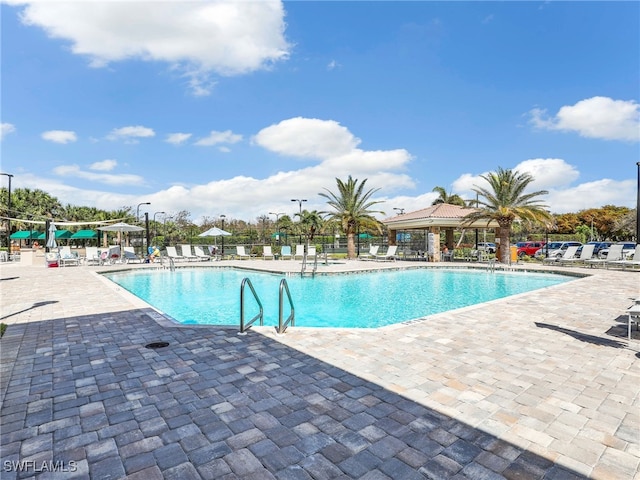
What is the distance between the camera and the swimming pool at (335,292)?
906 cm

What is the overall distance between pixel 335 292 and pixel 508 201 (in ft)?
41.3

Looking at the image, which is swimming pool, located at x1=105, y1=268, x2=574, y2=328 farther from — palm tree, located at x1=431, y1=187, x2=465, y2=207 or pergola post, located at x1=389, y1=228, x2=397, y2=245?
palm tree, located at x1=431, y1=187, x2=465, y2=207

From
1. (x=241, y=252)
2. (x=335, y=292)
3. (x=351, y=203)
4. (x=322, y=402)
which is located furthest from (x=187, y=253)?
(x=322, y=402)

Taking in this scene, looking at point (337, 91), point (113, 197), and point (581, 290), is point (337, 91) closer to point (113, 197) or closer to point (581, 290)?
point (581, 290)

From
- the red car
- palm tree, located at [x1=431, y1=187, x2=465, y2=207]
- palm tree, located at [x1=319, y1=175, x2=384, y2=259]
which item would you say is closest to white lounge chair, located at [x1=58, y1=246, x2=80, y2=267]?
palm tree, located at [x1=319, y1=175, x2=384, y2=259]

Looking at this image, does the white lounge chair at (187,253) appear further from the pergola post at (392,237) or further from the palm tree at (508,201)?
the palm tree at (508,201)

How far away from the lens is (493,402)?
315cm

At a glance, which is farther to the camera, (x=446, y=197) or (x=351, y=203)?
(x=446, y=197)

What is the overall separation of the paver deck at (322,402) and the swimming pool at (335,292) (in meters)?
3.30

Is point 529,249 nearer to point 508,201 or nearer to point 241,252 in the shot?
point 508,201

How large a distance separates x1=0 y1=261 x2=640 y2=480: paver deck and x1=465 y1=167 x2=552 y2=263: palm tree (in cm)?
1457

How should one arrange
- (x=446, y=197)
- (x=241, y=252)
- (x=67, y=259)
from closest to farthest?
(x=67, y=259), (x=241, y=252), (x=446, y=197)

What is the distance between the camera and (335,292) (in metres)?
12.4

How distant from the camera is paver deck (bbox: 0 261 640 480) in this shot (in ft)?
7.56
